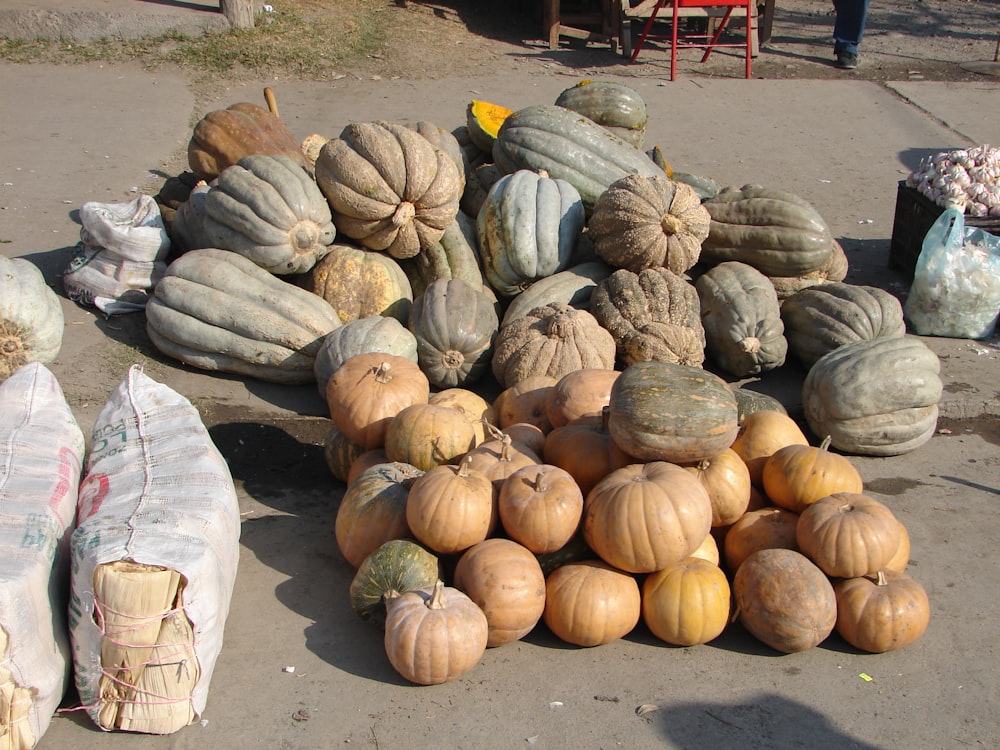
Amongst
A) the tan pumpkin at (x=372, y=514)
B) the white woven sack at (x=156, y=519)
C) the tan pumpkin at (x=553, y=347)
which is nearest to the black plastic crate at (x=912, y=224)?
the tan pumpkin at (x=553, y=347)

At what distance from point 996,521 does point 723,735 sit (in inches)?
81.4

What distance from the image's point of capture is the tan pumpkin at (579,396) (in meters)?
4.34

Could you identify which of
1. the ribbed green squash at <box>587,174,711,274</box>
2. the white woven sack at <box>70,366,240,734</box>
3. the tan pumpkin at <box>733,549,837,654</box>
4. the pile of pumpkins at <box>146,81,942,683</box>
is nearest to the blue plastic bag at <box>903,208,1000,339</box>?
the pile of pumpkins at <box>146,81,942,683</box>

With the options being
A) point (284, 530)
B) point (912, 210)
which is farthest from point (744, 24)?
point (284, 530)

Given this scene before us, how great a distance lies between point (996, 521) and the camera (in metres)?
4.45

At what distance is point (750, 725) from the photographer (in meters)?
3.23

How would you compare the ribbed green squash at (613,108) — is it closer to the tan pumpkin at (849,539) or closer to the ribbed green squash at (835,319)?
the ribbed green squash at (835,319)

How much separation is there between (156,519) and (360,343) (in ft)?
6.59

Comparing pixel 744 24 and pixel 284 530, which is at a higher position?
pixel 744 24

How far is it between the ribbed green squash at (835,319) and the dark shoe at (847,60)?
841cm

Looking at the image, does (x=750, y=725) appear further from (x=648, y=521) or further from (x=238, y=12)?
(x=238, y=12)

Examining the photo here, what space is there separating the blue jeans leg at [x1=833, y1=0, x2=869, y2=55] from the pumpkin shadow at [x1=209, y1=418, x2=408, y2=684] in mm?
10349

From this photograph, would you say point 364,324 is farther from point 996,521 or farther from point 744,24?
point 744,24

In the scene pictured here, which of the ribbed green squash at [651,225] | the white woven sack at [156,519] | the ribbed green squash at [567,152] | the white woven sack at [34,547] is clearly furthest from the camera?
the ribbed green squash at [567,152]
